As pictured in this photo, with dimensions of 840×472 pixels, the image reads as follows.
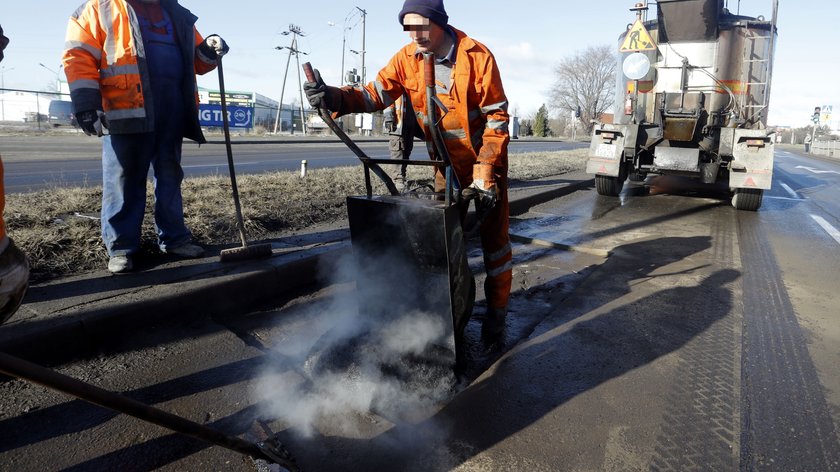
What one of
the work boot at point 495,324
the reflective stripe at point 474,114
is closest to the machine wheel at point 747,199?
the work boot at point 495,324

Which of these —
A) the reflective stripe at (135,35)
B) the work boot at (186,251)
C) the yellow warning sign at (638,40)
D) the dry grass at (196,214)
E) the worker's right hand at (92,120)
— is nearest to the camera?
the worker's right hand at (92,120)

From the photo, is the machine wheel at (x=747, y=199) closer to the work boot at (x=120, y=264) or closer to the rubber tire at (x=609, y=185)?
the rubber tire at (x=609, y=185)

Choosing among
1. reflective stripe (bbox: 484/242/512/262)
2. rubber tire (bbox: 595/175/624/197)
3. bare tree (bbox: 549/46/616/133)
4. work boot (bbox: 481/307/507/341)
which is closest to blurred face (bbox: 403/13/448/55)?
reflective stripe (bbox: 484/242/512/262)

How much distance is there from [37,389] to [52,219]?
2.32 m

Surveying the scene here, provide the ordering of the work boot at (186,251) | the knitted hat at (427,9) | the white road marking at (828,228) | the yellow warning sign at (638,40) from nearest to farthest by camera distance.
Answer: the knitted hat at (427,9) → the work boot at (186,251) → the white road marking at (828,228) → the yellow warning sign at (638,40)

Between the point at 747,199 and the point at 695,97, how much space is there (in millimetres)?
1833

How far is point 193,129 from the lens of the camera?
12.7 feet

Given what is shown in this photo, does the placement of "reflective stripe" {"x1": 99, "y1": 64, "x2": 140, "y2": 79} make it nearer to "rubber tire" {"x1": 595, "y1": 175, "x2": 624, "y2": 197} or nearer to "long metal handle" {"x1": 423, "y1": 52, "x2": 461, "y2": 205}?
"long metal handle" {"x1": 423, "y1": 52, "x2": 461, "y2": 205}

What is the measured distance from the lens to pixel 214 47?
3.71m

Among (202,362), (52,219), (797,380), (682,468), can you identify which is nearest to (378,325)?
(202,362)

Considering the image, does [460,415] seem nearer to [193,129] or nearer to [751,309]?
[751,309]

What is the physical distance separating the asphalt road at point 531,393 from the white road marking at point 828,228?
3131 mm

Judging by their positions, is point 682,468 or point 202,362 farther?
point 202,362

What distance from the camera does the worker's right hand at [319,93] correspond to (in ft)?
8.41
